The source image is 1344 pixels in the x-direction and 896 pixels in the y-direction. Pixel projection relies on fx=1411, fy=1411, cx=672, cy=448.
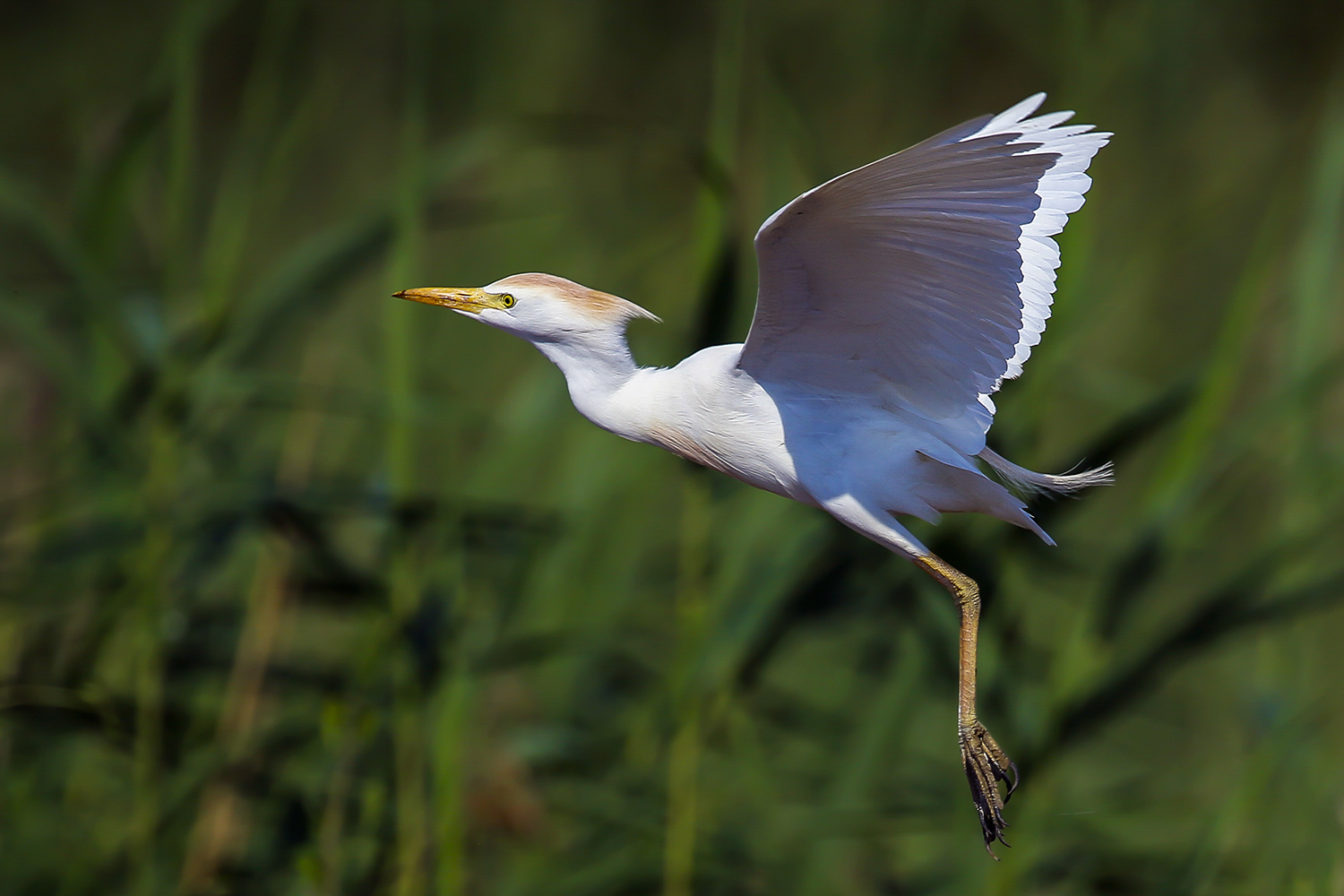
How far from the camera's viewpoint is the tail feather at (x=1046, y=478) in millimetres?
1332

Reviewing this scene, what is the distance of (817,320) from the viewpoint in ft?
3.94

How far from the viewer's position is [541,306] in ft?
4.15

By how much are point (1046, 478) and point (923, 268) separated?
30 cm

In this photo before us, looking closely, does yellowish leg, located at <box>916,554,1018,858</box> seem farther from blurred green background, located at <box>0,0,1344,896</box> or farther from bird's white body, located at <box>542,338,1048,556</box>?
blurred green background, located at <box>0,0,1344,896</box>

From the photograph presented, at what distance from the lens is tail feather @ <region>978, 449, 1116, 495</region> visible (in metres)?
1.33

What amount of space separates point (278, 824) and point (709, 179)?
39.0 inches

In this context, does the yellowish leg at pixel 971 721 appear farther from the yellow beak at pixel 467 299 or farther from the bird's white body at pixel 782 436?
the yellow beak at pixel 467 299

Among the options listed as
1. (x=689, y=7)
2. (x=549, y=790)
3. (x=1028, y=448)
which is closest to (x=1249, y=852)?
(x=1028, y=448)

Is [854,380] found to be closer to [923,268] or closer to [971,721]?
[923,268]

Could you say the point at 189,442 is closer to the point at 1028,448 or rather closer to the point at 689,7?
the point at 1028,448

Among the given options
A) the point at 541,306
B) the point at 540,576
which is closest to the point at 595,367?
the point at 541,306

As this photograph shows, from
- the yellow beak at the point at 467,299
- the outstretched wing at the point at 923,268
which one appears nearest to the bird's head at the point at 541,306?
the yellow beak at the point at 467,299

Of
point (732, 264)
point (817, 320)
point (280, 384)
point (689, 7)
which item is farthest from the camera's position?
point (689, 7)

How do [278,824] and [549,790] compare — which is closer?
[278,824]
